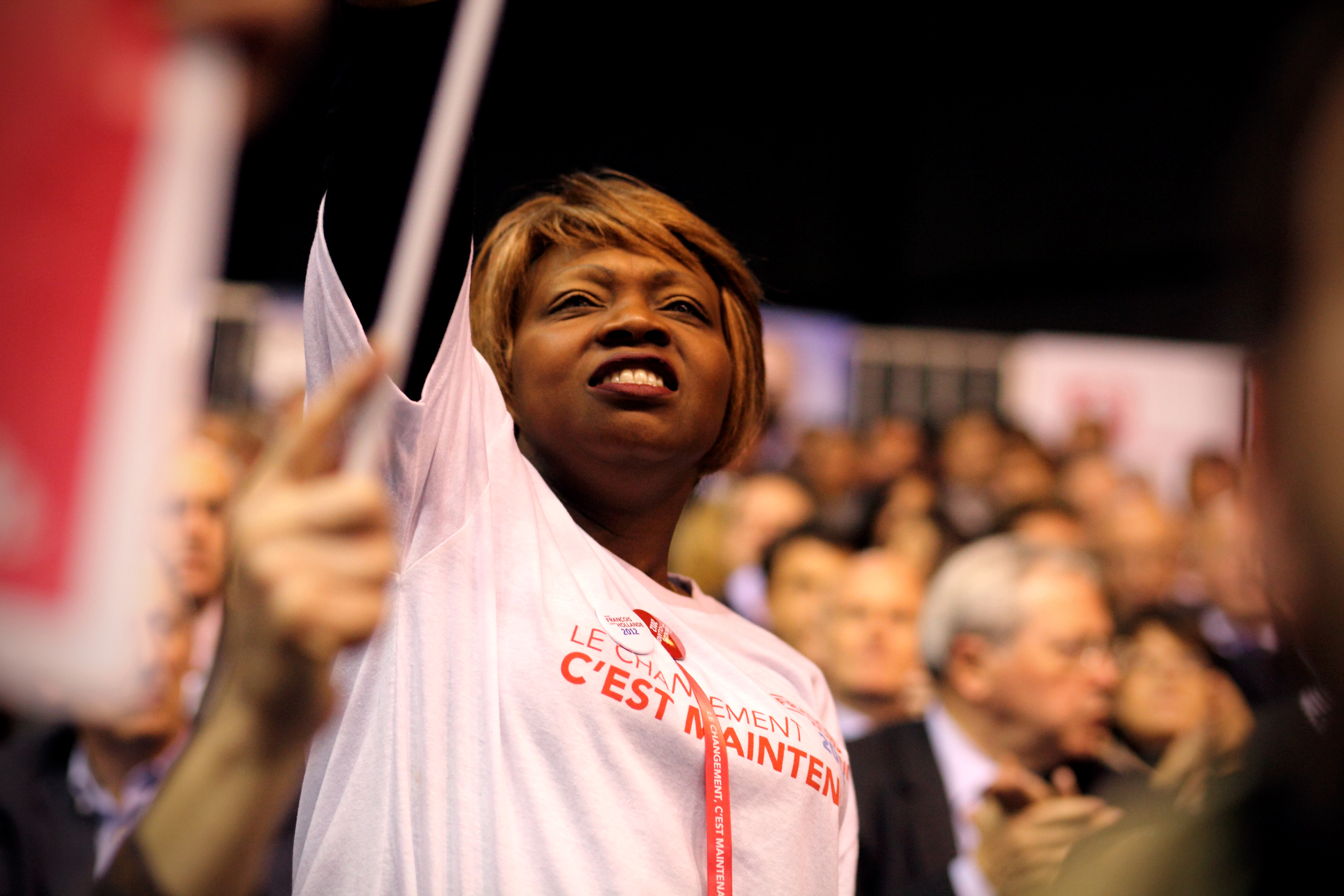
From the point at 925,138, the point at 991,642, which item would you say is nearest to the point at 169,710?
the point at 991,642

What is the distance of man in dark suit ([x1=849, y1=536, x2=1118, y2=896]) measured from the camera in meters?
2.09

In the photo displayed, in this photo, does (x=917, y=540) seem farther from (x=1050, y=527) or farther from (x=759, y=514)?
(x=759, y=514)

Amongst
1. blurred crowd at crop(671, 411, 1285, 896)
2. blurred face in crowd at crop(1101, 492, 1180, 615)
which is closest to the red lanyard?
blurred crowd at crop(671, 411, 1285, 896)

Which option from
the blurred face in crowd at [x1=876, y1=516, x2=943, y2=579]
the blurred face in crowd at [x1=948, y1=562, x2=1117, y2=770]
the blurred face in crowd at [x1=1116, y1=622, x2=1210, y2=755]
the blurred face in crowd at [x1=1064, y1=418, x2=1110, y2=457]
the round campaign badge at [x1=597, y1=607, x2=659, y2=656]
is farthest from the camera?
the blurred face in crowd at [x1=1064, y1=418, x2=1110, y2=457]

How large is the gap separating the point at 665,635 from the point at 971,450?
4.37 metres

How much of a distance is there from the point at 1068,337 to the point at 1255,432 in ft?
26.5

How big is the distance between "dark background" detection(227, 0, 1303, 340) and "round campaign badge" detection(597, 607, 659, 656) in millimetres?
5357

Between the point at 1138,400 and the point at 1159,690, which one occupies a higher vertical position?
the point at 1138,400

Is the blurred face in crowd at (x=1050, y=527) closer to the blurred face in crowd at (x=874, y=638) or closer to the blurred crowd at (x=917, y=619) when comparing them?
the blurred crowd at (x=917, y=619)

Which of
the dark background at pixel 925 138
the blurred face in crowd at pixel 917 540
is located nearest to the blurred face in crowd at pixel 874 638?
the blurred face in crowd at pixel 917 540

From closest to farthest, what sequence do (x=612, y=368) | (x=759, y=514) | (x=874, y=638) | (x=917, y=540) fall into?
(x=612, y=368), (x=874, y=638), (x=917, y=540), (x=759, y=514)

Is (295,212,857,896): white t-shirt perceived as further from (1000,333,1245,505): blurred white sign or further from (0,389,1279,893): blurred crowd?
(1000,333,1245,505): blurred white sign

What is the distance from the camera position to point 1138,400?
726cm

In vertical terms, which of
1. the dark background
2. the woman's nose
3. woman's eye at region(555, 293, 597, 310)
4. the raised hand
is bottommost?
the raised hand
